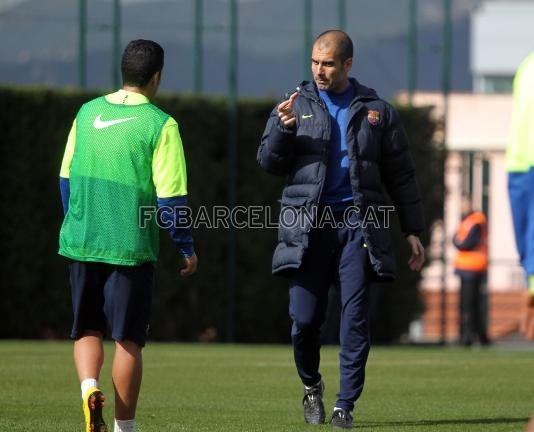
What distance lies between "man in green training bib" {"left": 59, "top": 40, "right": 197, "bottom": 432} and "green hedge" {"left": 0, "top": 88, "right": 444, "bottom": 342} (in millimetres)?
13226

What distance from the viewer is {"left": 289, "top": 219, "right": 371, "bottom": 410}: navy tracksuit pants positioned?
8.20 metres

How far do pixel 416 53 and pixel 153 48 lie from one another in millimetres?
16215

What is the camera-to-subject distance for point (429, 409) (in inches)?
372

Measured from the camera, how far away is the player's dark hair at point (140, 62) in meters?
7.15

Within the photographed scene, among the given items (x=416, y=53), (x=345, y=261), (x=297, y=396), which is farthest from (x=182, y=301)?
(x=345, y=261)

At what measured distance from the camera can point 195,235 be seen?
21.3m

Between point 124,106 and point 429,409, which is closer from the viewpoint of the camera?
point 124,106

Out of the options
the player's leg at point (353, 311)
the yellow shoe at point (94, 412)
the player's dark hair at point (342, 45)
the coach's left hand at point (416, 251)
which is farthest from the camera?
the coach's left hand at point (416, 251)

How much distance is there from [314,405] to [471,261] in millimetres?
12953

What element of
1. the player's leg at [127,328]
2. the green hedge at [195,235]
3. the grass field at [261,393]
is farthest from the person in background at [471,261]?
the player's leg at [127,328]

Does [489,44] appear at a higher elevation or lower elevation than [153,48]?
higher

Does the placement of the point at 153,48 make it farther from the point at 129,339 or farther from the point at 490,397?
the point at 490,397
